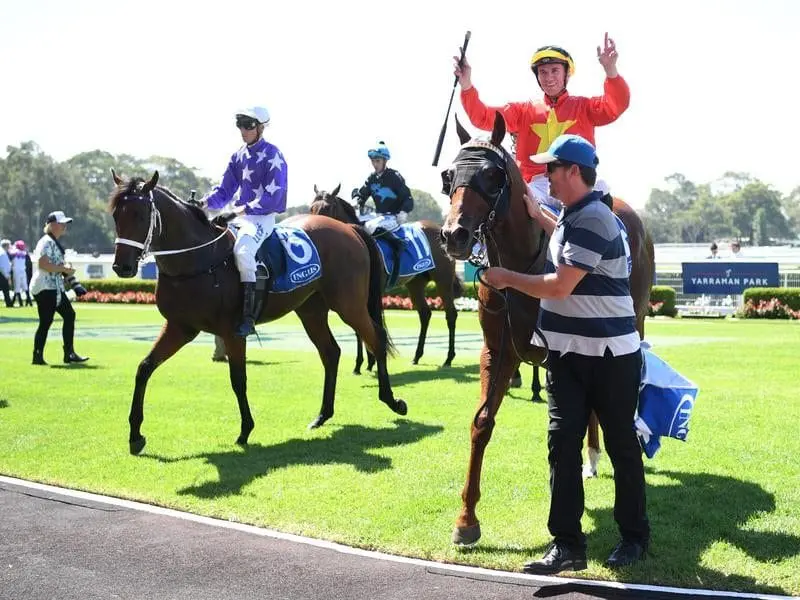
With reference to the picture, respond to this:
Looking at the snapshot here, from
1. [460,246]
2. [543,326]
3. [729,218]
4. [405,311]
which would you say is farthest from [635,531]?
[729,218]

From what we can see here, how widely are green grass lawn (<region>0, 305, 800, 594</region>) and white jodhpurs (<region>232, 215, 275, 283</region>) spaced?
1393mm

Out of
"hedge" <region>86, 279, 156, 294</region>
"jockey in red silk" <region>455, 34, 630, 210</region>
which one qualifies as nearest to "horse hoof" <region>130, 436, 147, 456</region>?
"jockey in red silk" <region>455, 34, 630, 210</region>

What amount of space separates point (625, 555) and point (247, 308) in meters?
3.92

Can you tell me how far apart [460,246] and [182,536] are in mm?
2115

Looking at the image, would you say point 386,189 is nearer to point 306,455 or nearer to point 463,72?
point 306,455

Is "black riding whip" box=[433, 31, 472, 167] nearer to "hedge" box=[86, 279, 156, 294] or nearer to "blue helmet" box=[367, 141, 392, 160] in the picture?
"blue helmet" box=[367, 141, 392, 160]

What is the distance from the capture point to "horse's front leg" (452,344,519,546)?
4309 mm

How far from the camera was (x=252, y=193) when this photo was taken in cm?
728

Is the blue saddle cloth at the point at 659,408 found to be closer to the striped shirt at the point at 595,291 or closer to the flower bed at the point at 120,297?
the striped shirt at the point at 595,291

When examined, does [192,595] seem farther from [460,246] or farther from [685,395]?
[685,395]

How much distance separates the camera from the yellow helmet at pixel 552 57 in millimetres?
5336

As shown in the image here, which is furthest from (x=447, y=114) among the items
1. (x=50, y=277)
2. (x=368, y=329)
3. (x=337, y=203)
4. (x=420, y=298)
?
(x=50, y=277)

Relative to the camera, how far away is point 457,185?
163 inches

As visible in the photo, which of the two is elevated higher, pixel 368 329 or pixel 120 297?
pixel 368 329
